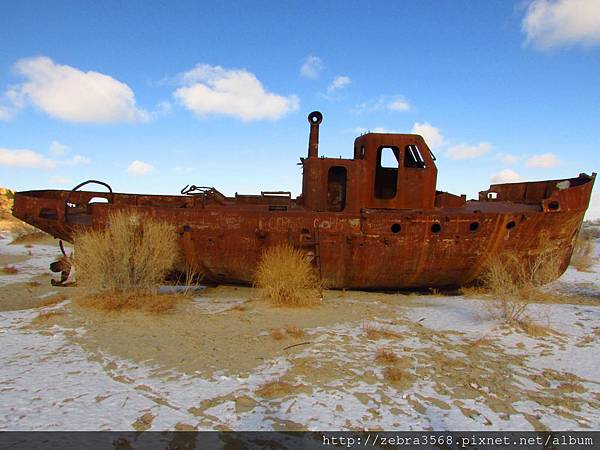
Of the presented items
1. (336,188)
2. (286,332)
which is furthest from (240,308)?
(336,188)

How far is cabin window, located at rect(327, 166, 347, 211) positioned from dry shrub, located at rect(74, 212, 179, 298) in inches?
147

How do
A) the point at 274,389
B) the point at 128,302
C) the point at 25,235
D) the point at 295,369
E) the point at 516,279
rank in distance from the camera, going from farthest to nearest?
the point at 25,235, the point at 516,279, the point at 128,302, the point at 295,369, the point at 274,389

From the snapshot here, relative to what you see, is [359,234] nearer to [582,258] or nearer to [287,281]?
[287,281]

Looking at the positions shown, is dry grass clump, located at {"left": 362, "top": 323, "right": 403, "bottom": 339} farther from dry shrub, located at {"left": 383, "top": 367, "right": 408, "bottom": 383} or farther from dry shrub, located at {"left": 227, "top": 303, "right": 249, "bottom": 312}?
dry shrub, located at {"left": 227, "top": 303, "right": 249, "bottom": 312}

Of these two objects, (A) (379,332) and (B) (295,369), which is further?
(A) (379,332)

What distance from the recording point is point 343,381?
12.3 feet

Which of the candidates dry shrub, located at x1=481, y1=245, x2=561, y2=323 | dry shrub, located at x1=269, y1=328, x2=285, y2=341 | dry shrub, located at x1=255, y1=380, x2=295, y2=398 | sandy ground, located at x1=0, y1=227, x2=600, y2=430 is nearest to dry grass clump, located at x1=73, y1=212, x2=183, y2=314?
sandy ground, located at x1=0, y1=227, x2=600, y2=430

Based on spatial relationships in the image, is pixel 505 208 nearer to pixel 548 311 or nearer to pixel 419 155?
pixel 419 155

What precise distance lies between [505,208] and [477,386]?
5.93 metres

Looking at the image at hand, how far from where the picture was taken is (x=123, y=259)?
→ 6383 mm

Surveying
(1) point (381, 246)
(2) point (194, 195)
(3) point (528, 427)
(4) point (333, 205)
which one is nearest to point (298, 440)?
(3) point (528, 427)

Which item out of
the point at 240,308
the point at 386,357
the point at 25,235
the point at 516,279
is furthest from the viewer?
the point at 25,235

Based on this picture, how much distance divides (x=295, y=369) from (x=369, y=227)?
13.7 feet

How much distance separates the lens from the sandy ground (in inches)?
121
